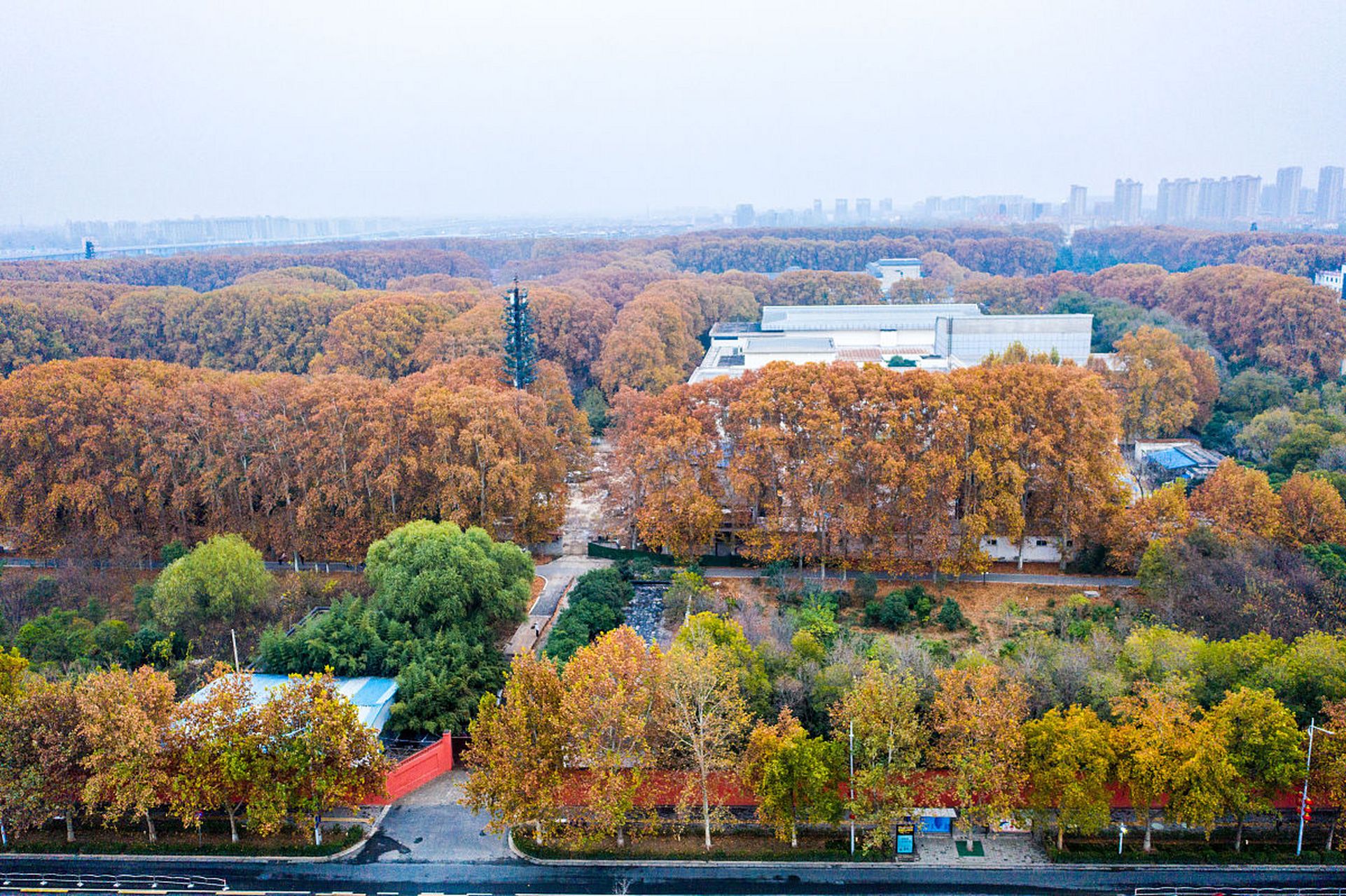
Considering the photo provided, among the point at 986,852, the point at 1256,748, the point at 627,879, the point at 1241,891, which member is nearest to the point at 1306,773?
the point at 1256,748

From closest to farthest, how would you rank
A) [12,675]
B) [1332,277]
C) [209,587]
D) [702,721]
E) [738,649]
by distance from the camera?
[702,721] < [12,675] < [738,649] < [209,587] < [1332,277]

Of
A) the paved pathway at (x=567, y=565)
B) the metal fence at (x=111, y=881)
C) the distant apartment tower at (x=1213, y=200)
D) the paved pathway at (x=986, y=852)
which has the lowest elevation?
the metal fence at (x=111, y=881)

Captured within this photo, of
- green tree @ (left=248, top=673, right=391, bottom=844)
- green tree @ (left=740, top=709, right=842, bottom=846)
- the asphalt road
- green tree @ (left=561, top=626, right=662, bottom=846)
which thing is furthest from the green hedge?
green tree @ (left=248, top=673, right=391, bottom=844)

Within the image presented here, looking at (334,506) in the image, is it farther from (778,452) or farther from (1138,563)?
(1138,563)

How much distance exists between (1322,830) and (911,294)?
69809 millimetres

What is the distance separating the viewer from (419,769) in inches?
745

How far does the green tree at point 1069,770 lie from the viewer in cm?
1574

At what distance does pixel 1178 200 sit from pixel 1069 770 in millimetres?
210752

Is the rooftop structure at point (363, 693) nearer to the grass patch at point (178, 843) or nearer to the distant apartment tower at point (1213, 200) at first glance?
the grass patch at point (178, 843)

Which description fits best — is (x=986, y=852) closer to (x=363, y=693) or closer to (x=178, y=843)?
(x=363, y=693)

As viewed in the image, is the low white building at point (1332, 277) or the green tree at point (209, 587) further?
the low white building at point (1332, 277)

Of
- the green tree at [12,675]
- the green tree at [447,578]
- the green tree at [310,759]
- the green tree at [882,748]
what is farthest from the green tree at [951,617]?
the green tree at [12,675]

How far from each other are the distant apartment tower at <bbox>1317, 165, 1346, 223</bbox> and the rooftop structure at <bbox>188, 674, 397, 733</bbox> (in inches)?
8876

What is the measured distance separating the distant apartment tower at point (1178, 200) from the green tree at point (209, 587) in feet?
670
